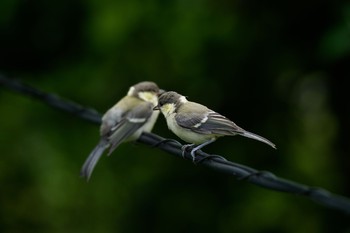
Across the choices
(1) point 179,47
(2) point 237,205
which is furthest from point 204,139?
(2) point 237,205

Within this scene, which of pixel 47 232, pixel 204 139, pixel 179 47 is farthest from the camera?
pixel 47 232

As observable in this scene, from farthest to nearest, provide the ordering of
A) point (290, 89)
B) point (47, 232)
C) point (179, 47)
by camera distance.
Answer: point (47, 232), point (290, 89), point (179, 47)

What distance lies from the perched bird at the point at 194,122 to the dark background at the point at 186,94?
2.46 metres

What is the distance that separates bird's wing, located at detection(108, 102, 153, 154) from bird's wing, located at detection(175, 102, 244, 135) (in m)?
0.95

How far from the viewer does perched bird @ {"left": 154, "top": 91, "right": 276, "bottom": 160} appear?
7.47ft

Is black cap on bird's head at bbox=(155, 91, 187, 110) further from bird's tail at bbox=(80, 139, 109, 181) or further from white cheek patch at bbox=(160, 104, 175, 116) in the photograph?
bird's tail at bbox=(80, 139, 109, 181)

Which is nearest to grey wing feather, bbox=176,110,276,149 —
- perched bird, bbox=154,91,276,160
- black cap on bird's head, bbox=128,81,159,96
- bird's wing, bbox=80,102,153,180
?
perched bird, bbox=154,91,276,160

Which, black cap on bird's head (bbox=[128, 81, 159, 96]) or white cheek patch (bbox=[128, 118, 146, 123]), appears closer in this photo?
black cap on bird's head (bbox=[128, 81, 159, 96])

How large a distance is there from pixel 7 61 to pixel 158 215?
67.1 inches

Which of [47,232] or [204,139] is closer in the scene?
[204,139]

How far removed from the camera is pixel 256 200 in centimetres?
542

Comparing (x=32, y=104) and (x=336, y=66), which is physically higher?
(x=336, y=66)

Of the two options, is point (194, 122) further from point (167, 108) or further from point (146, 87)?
point (146, 87)

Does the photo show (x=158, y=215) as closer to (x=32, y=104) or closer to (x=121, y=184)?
(x=121, y=184)
